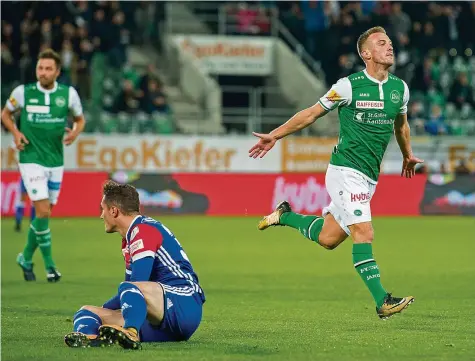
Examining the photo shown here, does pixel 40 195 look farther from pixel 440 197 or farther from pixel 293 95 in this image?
pixel 293 95

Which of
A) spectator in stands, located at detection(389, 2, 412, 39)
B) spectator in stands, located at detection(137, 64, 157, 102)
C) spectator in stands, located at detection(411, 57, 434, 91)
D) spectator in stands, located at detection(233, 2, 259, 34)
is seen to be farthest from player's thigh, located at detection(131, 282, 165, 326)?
spectator in stands, located at detection(389, 2, 412, 39)

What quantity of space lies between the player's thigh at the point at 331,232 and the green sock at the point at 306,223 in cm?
7

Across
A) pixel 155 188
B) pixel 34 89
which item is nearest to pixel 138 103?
pixel 155 188

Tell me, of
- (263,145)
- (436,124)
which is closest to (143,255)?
(263,145)

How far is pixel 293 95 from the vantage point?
31500 mm

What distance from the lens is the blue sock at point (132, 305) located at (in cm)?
722

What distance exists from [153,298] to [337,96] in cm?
262

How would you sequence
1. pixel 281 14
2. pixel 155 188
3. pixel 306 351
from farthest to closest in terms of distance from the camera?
1. pixel 281 14
2. pixel 155 188
3. pixel 306 351

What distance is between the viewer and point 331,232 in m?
9.41

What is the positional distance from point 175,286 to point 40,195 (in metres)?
5.95

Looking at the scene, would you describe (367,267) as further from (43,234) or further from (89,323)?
(43,234)

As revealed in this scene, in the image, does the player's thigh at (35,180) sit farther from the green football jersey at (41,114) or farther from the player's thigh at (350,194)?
the player's thigh at (350,194)

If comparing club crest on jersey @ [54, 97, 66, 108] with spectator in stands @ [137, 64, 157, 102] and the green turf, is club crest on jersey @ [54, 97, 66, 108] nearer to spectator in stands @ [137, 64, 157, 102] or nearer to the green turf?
the green turf

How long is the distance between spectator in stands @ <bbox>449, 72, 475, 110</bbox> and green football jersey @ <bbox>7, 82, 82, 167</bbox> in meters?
19.0
